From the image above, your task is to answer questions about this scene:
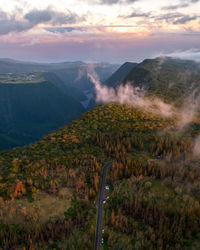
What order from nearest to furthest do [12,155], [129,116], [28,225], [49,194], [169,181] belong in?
[28,225], [49,194], [169,181], [12,155], [129,116]

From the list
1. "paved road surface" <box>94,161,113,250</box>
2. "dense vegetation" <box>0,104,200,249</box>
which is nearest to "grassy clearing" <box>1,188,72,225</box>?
"dense vegetation" <box>0,104,200,249</box>

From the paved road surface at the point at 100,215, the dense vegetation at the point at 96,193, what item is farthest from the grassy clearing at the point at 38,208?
the paved road surface at the point at 100,215

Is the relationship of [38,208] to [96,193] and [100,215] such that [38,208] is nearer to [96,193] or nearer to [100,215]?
[96,193]

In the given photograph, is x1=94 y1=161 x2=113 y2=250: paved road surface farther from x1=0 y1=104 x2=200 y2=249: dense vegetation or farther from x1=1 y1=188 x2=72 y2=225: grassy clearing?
x1=1 y1=188 x2=72 y2=225: grassy clearing

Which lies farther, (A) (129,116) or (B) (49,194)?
(A) (129,116)

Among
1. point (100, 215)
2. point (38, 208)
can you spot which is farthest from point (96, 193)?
point (38, 208)

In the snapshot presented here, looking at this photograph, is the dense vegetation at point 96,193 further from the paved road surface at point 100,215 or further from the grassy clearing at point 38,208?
the paved road surface at point 100,215

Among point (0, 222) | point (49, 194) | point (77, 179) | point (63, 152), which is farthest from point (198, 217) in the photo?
point (63, 152)

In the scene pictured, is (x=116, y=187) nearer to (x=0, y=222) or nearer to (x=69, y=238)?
(x=69, y=238)
